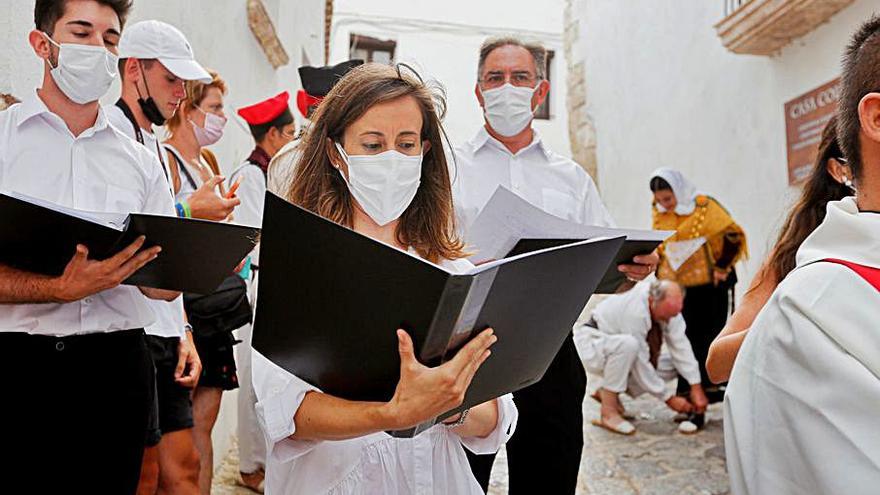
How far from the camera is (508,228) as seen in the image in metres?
2.24

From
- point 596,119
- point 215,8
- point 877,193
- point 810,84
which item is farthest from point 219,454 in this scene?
point 596,119

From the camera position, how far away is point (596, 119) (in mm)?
13352

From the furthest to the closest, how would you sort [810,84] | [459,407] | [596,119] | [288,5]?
[596,119] → [288,5] → [810,84] → [459,407]

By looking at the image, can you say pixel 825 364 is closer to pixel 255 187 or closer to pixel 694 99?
pixel 255 187

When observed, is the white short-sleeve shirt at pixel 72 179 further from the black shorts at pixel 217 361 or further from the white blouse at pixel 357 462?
the black shorts at pixel 217 361

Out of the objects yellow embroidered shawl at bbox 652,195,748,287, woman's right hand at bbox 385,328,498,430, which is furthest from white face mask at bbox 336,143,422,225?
yellow embroidered shawl at bbox 652,195,748,287

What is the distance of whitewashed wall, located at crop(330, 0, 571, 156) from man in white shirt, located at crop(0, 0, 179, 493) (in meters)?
13.8

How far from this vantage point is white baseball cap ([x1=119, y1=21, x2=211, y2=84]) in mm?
2961

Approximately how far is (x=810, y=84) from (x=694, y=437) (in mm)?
3268

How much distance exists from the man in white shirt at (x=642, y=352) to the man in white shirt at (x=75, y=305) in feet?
13.9

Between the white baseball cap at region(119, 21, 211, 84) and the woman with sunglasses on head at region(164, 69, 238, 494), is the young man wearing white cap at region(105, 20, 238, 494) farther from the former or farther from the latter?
the woman with sunglasses on head at region(164, 69, 238, 494)

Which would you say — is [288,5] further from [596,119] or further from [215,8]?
[596,119]

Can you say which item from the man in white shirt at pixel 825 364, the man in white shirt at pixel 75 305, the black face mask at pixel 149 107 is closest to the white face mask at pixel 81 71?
the man in white shirt at pixel 75 305

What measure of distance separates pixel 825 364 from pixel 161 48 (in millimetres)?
2484
